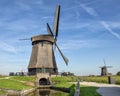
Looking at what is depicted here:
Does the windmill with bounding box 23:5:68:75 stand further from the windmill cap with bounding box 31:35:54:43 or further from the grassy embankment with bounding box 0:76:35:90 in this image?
the grassy embankment with bounding box 0:76:35:90

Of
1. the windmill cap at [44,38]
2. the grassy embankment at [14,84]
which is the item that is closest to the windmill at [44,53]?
the windmill cap at [44,38]

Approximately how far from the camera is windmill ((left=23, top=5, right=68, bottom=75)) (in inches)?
2515

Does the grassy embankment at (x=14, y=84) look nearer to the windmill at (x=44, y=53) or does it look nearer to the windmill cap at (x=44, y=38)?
the windmill at (x=44, y=53)

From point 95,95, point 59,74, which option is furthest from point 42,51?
point 95,95

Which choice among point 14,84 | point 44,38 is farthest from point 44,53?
point 14,84

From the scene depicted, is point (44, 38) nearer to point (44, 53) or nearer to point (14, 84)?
point (44, 53)

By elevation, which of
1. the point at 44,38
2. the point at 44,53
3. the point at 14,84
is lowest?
the point at 14,84

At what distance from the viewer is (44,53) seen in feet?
212

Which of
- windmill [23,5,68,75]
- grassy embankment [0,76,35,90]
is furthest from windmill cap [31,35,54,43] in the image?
grassy embankment [0,76,35,90]

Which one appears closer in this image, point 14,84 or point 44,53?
point 14,84

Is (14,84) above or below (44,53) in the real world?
below

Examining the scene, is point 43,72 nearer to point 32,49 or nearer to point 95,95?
point 32,49

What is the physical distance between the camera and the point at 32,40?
221 ft

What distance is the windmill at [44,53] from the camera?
210 ft
